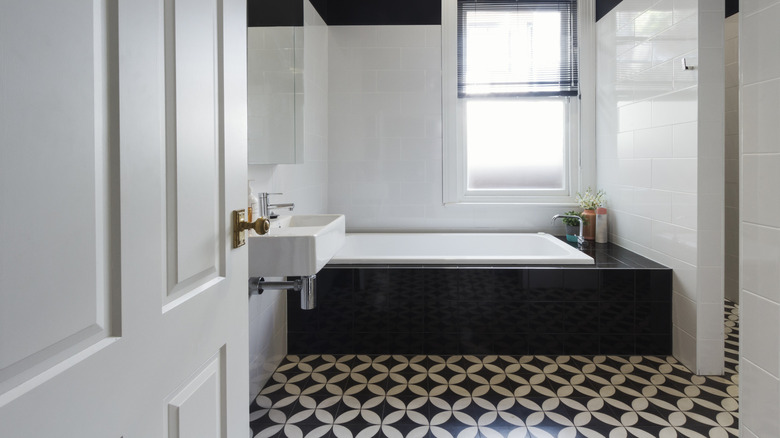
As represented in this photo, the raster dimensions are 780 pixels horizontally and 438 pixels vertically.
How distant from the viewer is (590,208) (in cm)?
389

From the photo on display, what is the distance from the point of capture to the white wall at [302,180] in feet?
8.32

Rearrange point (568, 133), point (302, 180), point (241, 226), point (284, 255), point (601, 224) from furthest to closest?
point (568, 133) < point (601, 224) < point (302, 180) < point (284, 255) < point (241, 226)

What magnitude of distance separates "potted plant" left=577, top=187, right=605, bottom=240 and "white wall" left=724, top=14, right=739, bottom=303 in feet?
3.54

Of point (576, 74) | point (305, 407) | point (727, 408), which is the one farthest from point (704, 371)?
point (576, 74)


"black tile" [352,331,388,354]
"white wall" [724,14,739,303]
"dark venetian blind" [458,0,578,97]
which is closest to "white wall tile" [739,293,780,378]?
"black tile" [352,331,388,354]

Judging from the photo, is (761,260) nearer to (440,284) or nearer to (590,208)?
(440,284)

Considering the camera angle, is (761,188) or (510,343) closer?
(761,188)

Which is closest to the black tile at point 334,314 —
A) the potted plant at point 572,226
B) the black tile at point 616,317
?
the black tile at point 616,317

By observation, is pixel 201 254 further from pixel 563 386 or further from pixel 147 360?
pixel 563 386

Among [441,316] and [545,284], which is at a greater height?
[545,284]

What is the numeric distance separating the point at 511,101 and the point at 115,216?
3863 millimetres

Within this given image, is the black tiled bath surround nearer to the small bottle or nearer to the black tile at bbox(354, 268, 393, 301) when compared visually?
the black tile at bbox(354, 268, 393, 301)

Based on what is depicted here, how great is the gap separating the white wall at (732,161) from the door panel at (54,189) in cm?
449

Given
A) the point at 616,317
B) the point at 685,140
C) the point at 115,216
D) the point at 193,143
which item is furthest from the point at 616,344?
the point at 115,216
